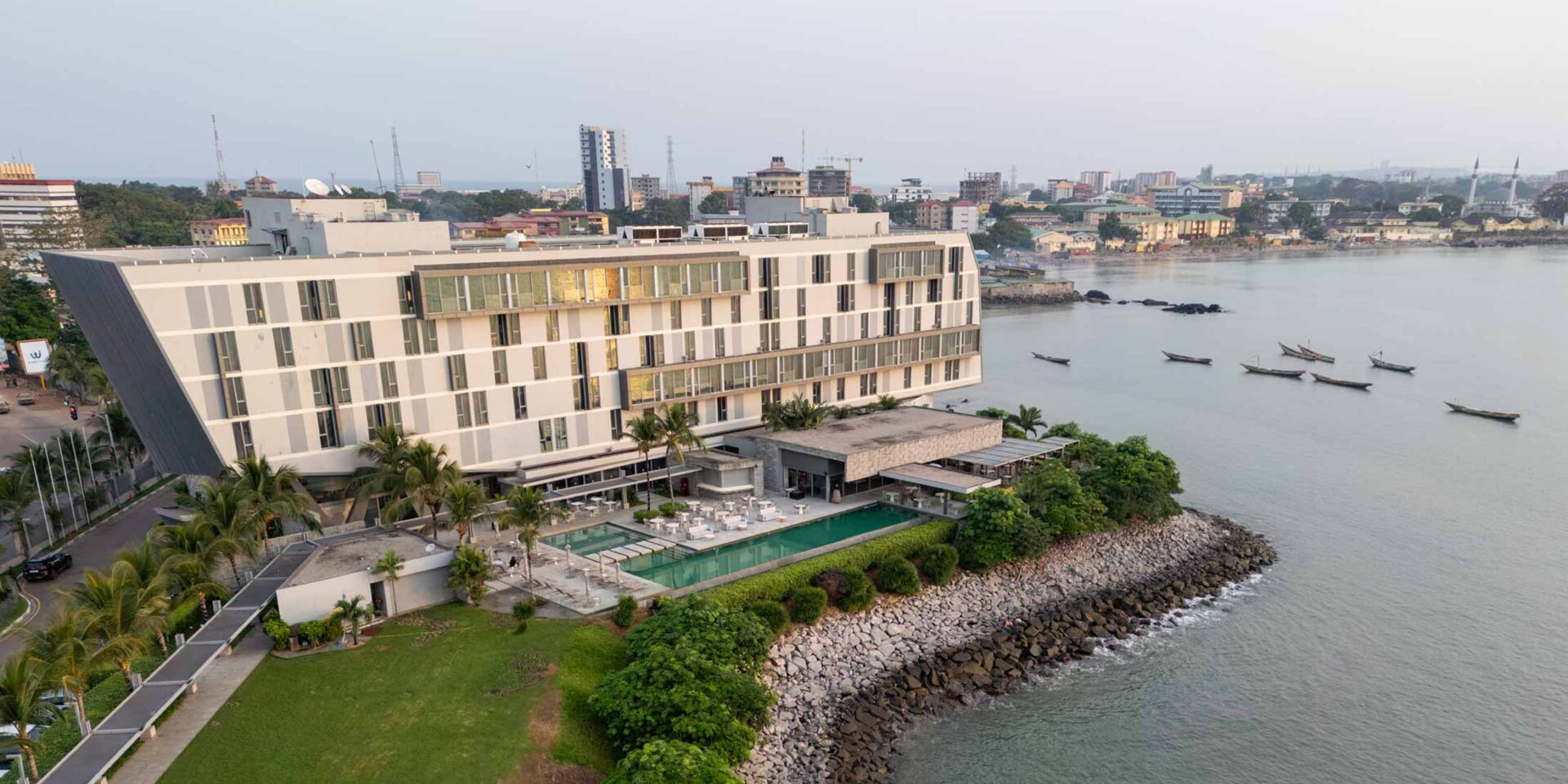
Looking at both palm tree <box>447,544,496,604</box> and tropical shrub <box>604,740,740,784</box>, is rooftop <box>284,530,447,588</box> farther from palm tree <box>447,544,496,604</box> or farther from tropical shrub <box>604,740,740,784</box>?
tropical shrub <box>604,740,740,784</box>

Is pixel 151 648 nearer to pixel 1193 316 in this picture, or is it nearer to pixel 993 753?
pixel 993 753

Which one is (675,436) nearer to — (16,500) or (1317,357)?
(16,500)

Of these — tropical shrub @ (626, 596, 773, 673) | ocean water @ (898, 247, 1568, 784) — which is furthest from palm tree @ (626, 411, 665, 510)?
ocean water @ (898, 247, 1568, 784)

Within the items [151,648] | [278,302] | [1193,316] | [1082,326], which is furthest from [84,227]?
[1193,316]

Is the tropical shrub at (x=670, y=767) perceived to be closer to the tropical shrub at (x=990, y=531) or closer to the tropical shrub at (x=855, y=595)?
the tropical shrub at (x=855, y=595)

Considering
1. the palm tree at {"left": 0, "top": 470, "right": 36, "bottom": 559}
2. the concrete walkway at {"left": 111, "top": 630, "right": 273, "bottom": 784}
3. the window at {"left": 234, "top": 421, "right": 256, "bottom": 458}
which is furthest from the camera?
the palm tree at {"left": 0, "top": 470, "right": 36, "bottom": 559}
